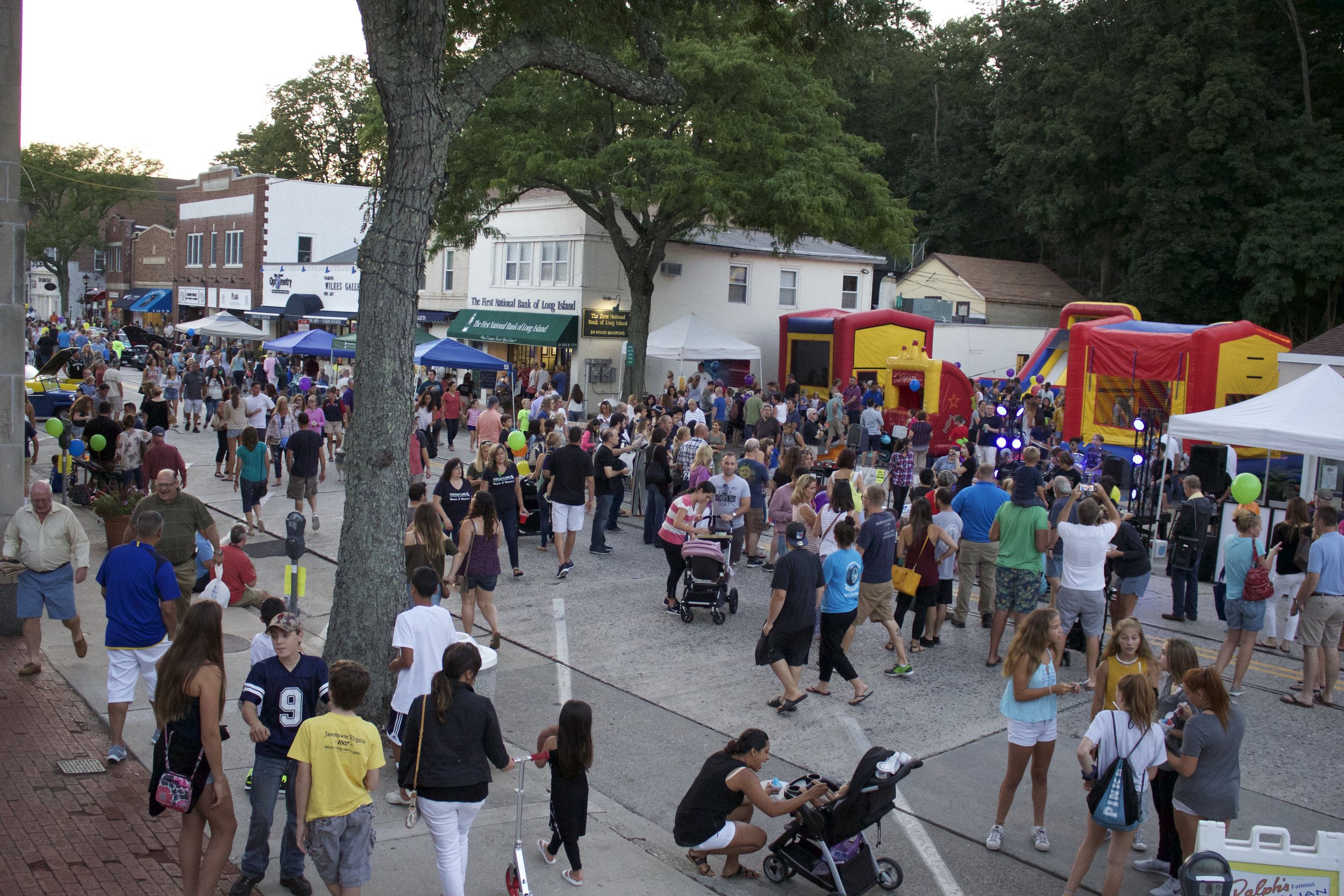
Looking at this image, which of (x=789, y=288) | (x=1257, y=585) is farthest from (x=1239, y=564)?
(x=789, y=288)

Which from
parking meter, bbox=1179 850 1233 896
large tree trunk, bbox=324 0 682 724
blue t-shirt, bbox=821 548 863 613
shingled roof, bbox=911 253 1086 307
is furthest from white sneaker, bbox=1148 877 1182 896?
shingled roof, bbox=911 253 1086 307

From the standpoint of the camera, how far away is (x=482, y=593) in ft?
31.6

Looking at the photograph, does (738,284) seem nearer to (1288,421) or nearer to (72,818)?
(1288,421)

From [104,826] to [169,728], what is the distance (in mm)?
1692

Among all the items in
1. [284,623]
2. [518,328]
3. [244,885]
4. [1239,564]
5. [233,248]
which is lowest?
[244,885]

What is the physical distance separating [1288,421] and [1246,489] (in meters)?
2.58

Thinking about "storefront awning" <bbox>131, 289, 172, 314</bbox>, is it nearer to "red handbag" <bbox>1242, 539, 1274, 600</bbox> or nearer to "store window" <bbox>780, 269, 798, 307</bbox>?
"store window" <bbox>780, 269, 798, 307</bbox>

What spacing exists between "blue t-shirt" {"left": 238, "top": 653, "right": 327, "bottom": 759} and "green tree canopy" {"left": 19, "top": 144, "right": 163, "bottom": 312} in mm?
68200

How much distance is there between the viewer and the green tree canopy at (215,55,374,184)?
65.5m

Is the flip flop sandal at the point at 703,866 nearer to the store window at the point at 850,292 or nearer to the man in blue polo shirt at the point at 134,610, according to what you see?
the man in blue polo shirt at the point at 134,610

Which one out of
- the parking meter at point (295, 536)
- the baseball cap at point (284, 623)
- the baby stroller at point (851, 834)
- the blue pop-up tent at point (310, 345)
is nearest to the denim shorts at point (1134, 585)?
the baby stroller at point (851, 834)

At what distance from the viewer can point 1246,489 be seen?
1138 centimetres

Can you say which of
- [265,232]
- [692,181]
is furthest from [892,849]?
[265,232]

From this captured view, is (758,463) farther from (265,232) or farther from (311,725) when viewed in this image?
(265,232)
